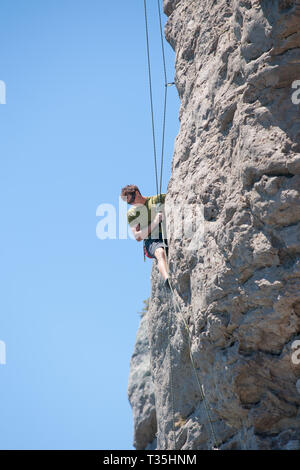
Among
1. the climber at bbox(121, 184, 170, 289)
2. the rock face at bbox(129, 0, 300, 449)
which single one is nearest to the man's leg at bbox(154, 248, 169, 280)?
the climber at bbox(121, 184, 170, 289)

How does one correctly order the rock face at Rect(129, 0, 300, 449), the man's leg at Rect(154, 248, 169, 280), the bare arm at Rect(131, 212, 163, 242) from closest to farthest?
1. the rock face at Rect(129, 0, 300, 449)
2. the man's leg at Rect(154, 248, 169, 280)
3. the bare arm at Rect(131, 212, 163, 242)

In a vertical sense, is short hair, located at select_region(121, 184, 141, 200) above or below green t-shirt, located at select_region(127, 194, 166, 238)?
above

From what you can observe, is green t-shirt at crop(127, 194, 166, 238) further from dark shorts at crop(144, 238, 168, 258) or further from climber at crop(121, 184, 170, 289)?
dark shorts at crop(144, 238, 168, 258)

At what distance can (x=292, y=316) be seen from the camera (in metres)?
7.12

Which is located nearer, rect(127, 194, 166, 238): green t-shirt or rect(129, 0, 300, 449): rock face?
rect(129, 0, 300, 449): rock face

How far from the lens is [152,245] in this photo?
10406mm

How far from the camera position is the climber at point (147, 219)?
10.3 m

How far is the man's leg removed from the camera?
389 inches

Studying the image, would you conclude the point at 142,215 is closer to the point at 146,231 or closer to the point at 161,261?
the point at 146,231

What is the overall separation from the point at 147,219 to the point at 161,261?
899 mm

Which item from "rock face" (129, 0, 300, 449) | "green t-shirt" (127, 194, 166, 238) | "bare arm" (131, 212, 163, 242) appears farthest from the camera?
"green t-shirt" (127, 194, 166, 238)

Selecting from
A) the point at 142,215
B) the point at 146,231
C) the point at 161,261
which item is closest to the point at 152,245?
the point at 146,231

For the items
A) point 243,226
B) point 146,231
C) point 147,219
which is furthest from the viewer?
point 147,219
